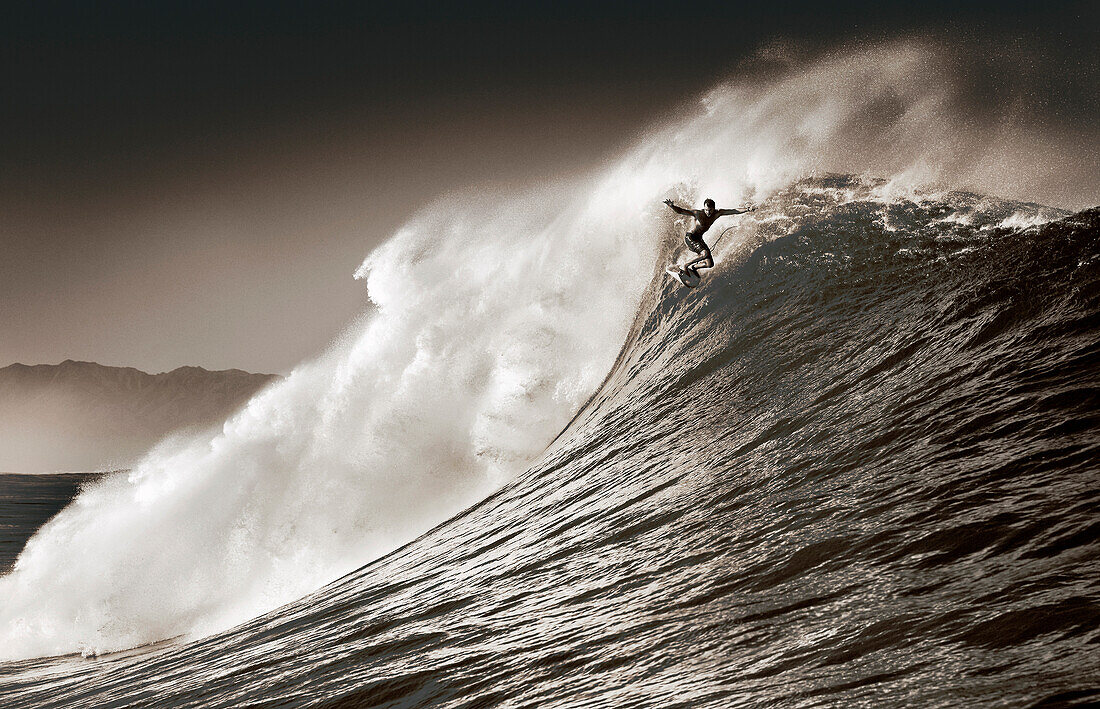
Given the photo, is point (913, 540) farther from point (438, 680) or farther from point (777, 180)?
point (777, 180)

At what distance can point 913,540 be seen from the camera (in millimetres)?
3838

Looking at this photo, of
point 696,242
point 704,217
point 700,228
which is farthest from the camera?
point 696,242

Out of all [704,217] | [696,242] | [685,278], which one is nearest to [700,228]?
[704,217]

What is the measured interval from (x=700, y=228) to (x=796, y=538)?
22.0 feet

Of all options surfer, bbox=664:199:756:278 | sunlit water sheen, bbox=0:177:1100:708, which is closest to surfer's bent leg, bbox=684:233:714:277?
surfer, bbox=664:199:756:278

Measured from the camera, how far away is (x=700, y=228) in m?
10.2

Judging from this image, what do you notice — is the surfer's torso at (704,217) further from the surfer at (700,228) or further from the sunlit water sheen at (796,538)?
the sunlit water sheen at (796,538)

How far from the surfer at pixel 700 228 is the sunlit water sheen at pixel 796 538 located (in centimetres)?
126

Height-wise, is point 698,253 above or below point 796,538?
above

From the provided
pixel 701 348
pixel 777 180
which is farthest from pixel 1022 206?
pixel 701 348

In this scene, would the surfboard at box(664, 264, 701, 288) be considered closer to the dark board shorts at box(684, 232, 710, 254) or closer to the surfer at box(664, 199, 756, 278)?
the surfer at box(664, 199, 756, 278)

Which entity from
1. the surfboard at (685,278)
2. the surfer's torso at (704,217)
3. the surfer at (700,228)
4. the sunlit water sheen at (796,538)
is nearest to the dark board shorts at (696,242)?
the surfer at (700,228)

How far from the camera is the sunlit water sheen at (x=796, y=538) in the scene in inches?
121

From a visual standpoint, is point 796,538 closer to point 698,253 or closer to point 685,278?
point 685,278
